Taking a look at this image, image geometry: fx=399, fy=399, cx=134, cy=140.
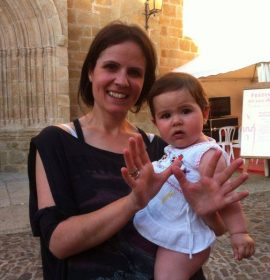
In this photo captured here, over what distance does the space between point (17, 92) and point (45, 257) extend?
7.91 m

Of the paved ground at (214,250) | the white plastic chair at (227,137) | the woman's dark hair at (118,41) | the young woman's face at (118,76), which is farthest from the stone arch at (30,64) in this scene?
the young woman's face at (118,76)

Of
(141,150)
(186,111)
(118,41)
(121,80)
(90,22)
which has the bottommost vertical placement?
(141,150)

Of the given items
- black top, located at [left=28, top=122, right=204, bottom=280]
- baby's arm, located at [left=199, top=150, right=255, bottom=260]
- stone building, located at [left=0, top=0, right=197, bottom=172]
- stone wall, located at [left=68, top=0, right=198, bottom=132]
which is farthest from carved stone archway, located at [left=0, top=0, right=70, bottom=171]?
baby's arm, located at [left=199, top=150, right=255, bottom=260]

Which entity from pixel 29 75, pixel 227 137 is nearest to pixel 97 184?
pixel 29 75

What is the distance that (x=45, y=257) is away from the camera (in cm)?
145

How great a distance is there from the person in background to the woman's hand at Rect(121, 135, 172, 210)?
17cm

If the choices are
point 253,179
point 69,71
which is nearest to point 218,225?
point 253,179

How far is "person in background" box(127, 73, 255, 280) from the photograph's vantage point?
1.41 meters

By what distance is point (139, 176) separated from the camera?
118 cm

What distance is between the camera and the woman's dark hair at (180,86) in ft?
5.16

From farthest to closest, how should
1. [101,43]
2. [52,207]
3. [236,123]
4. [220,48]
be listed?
[236,123] < [220,48] < [101,43] < [52,207]

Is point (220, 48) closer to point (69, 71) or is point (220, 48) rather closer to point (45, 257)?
point (69, 71)

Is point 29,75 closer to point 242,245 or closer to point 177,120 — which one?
point 177,120

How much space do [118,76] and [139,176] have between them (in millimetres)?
500
